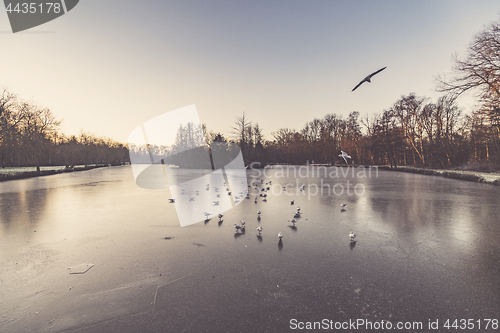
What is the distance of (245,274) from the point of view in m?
3.73

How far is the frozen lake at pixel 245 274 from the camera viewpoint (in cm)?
270

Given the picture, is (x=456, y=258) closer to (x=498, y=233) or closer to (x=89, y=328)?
(x=498, y=233)

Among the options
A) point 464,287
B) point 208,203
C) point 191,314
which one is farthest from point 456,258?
point 208,203

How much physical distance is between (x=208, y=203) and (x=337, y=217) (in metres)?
5.62

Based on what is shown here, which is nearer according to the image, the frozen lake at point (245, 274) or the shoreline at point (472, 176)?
the frozen lake at point (245, 274)

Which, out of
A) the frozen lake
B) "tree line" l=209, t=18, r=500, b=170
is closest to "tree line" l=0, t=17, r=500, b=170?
"tree line" l=209, t=18, r=500, b=170

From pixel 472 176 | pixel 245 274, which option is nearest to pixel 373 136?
pixel 472 176

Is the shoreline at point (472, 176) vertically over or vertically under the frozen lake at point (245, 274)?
under

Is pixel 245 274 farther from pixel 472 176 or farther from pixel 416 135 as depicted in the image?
pixel 416 135

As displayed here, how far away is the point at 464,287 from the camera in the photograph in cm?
325

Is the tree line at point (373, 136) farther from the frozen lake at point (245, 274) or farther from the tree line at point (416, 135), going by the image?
the frozen lake at point (245, 274)

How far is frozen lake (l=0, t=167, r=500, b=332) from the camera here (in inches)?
106

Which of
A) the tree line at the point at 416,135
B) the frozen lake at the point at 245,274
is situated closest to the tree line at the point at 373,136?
the tree line at the point at 416,135

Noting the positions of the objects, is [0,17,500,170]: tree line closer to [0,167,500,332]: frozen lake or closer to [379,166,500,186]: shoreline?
[379,166,500,186]: shoreline
